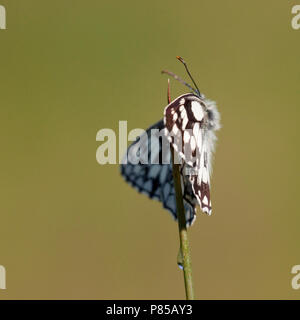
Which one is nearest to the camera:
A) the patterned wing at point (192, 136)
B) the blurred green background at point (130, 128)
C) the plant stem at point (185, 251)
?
the plant stem at point (185, 251)

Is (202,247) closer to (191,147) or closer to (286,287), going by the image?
(286,287)

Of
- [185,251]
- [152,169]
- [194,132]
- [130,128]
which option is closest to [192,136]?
[194,132]

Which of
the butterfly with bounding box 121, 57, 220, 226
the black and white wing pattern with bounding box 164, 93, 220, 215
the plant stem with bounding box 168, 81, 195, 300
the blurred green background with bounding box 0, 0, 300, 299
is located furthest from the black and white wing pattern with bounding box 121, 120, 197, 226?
the blurred green background with bounding box 0, 0, 300, 299

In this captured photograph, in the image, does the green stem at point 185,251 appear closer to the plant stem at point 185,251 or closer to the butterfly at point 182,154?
the plant stem at point 185,251

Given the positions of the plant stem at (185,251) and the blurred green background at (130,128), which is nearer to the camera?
the plant stem at (185,251)

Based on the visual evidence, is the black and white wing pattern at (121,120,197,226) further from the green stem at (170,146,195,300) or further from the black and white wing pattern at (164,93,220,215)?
the green stem at (170,146,195,300)

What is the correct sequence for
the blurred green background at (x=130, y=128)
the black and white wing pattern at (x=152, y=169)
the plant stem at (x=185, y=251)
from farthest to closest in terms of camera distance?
the blurred green background at (x=130, y=128), the black and white wing pattern at (x=152, y=169), the plant stem at (x=185, y=251)

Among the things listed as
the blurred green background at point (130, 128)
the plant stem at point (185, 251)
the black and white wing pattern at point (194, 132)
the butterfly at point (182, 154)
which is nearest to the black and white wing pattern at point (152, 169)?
the butterfly at point (182, 154)
